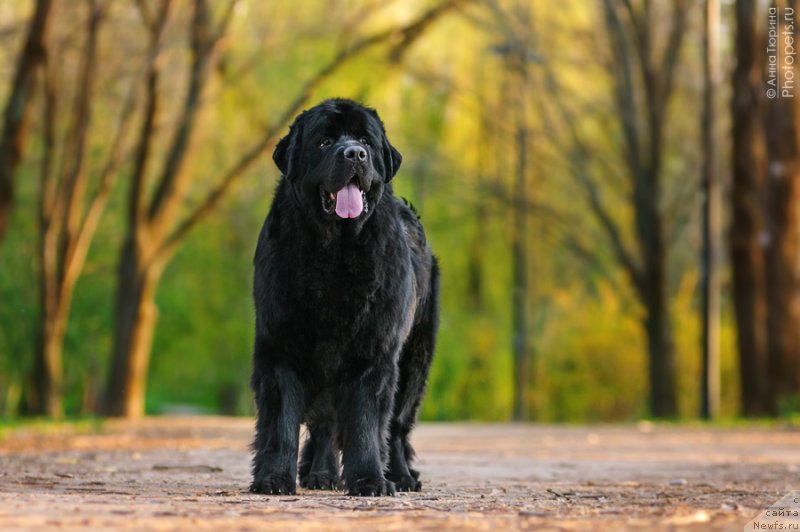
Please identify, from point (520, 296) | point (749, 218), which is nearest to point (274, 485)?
point (749, 218)

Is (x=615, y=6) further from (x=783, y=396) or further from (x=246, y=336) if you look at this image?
(x=246, y=336)

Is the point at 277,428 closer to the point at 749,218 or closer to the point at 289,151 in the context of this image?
the point at 289,151

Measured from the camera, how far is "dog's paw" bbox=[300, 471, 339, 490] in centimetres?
964

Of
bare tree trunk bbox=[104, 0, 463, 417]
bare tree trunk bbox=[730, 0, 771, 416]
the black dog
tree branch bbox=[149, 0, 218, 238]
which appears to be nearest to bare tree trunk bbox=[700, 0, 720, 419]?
bare tree trunk bbox=[730, 0, 771, 416]

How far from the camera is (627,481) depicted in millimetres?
11688

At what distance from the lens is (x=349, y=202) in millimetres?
8773

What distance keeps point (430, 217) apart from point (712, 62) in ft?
58.4

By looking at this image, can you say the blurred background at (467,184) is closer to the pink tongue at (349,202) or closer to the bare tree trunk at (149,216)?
the bare tree trunk at (149,216)

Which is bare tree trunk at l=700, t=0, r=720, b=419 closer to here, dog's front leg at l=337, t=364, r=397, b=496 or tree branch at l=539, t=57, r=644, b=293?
tree branch at l=539, t=57, r=644, b=293

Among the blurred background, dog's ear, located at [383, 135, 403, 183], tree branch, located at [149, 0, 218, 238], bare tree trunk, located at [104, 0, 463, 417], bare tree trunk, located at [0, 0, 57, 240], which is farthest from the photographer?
the blurred background

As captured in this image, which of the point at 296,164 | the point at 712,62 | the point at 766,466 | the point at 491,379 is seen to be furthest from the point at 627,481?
the point at 491,379

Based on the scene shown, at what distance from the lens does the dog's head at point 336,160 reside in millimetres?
8719

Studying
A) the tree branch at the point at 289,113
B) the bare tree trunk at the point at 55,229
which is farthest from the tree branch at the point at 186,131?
the bare tree trunk at the point at 55,229

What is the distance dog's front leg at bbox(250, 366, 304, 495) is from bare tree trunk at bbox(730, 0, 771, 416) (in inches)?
847
